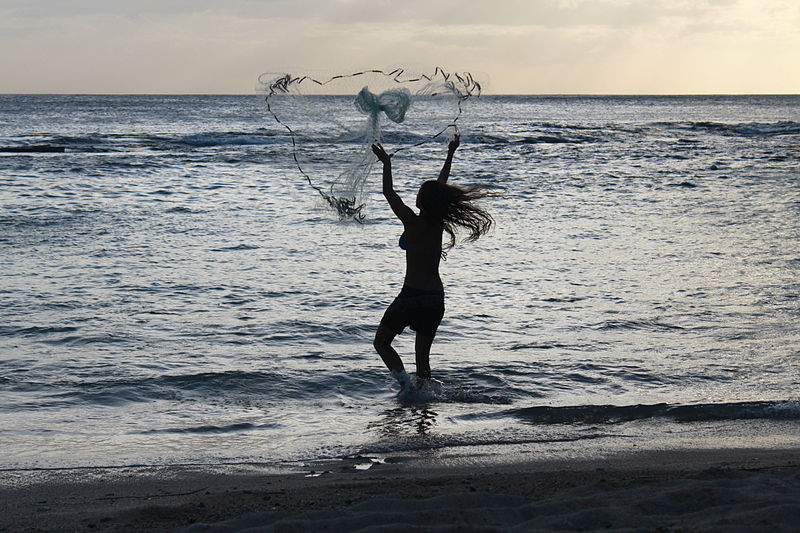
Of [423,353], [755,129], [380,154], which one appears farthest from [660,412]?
[755,129]

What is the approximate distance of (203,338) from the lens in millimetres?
8008

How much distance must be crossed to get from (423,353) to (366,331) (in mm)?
1990

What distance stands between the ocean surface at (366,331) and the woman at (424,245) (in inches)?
16.6

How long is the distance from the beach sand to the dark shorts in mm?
1387

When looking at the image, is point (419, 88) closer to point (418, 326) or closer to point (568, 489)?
point (418, 326)

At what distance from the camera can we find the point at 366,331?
831cm

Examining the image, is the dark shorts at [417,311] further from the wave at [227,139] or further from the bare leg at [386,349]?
the wave at [227,139]

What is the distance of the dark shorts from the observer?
6188mm

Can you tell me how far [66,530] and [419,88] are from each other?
388 centimetres

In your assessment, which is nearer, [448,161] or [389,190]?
[389,190]

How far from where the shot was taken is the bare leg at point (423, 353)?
20.9ft

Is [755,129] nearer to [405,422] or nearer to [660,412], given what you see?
[660,412]

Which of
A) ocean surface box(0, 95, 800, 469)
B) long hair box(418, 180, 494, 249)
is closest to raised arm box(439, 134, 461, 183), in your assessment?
long hair box(418, 180, 494, 249)

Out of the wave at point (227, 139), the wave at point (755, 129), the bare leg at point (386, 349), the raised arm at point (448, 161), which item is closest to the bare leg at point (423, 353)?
the bare leg at point (386, 349)
